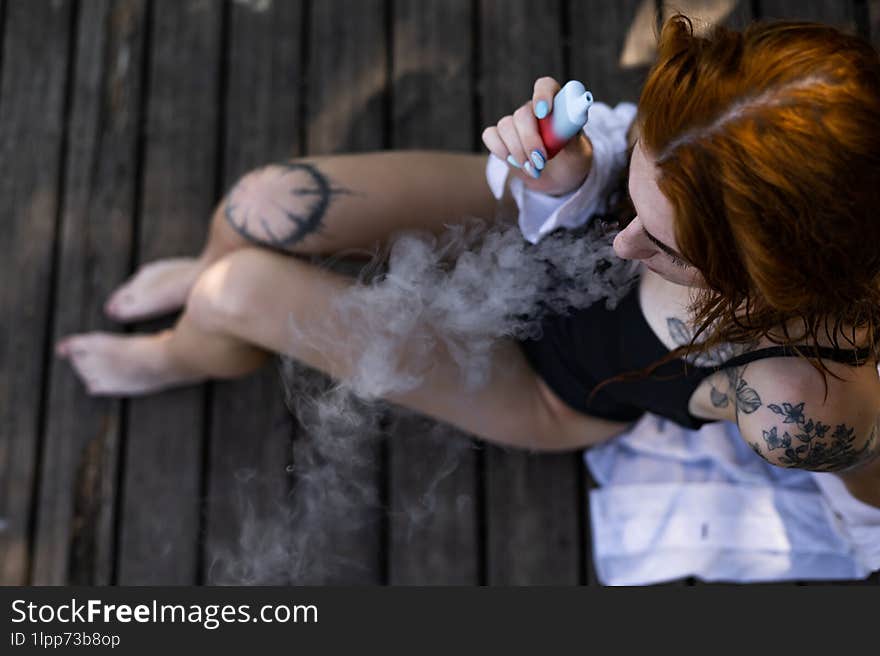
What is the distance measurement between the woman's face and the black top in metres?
0.19

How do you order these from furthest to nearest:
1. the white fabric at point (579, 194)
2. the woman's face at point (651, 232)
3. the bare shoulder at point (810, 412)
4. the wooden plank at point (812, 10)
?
the wooden plank at point (812, 10) → the white fabric at point (579, 194) → the bare shoulder at point (810, 412) → the woman's face at point (651, 232)

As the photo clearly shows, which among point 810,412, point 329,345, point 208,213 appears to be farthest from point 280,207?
point 810,412

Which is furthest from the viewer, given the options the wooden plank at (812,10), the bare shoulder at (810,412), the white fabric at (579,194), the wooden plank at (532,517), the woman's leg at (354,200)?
the wooden plank at (812,10)

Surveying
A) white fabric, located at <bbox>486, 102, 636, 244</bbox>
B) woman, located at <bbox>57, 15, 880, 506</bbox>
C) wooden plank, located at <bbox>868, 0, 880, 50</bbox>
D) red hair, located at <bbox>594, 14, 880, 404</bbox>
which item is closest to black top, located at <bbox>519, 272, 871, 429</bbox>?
woman, located at <bbox>57, 15, 880, 506</bbox>

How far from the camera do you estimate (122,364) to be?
1.66 metres

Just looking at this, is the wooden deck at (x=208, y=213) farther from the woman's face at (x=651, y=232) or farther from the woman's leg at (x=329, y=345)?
the woman's face at (x=651, y=232)

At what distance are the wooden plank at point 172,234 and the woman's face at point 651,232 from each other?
1124 mm

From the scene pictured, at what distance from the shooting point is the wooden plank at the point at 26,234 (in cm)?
168

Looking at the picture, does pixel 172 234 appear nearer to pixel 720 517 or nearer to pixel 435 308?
pixel 435 308

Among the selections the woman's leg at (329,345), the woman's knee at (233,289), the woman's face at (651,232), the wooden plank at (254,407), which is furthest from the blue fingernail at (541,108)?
the wooden plank at (254,407)

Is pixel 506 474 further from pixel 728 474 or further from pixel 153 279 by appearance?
pixel 153 279

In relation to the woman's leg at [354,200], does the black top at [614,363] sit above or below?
below

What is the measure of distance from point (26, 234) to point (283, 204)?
732 mm

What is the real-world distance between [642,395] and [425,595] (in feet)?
2.06
